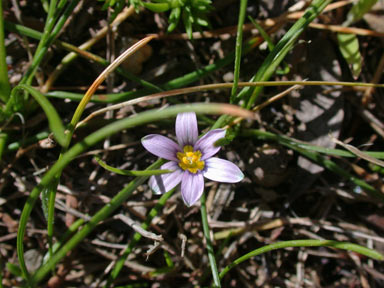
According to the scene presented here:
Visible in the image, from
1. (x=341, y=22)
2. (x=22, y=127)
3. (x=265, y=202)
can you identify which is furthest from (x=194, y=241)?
(x=341, y=22)

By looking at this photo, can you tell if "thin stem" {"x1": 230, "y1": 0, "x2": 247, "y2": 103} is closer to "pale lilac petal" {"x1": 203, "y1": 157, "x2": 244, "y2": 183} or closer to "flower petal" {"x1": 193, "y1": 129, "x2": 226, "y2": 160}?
"flower petal" {"x1": 193, "y1": 129, "x2": 226, "y2": 160}

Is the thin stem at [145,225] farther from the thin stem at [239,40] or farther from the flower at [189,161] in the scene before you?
the thin stem at [239,40]

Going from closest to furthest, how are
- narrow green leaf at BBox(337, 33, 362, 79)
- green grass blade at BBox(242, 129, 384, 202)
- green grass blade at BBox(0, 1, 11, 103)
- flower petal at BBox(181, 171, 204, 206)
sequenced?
1. flower petal at BBox(181, 171, 204, 206)
2. green grass blade at BBox(0, 1, 11, 103)
3. green grass blade at BBox(242, 129, 384, 202)
4. narrow green leaf at BBox(337, 33, 362, 79)

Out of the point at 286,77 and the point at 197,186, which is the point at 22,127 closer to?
the point at 197,186

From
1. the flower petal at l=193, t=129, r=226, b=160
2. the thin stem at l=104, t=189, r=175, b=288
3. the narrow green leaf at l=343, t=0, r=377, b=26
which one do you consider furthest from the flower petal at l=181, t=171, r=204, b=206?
the narrow green leaf at l=343, t=0, r=377, b=26

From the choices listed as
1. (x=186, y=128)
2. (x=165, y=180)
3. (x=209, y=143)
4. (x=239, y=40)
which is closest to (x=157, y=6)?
(x=239, y=40)

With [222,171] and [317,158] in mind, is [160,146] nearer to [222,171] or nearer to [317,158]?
[222,171]
